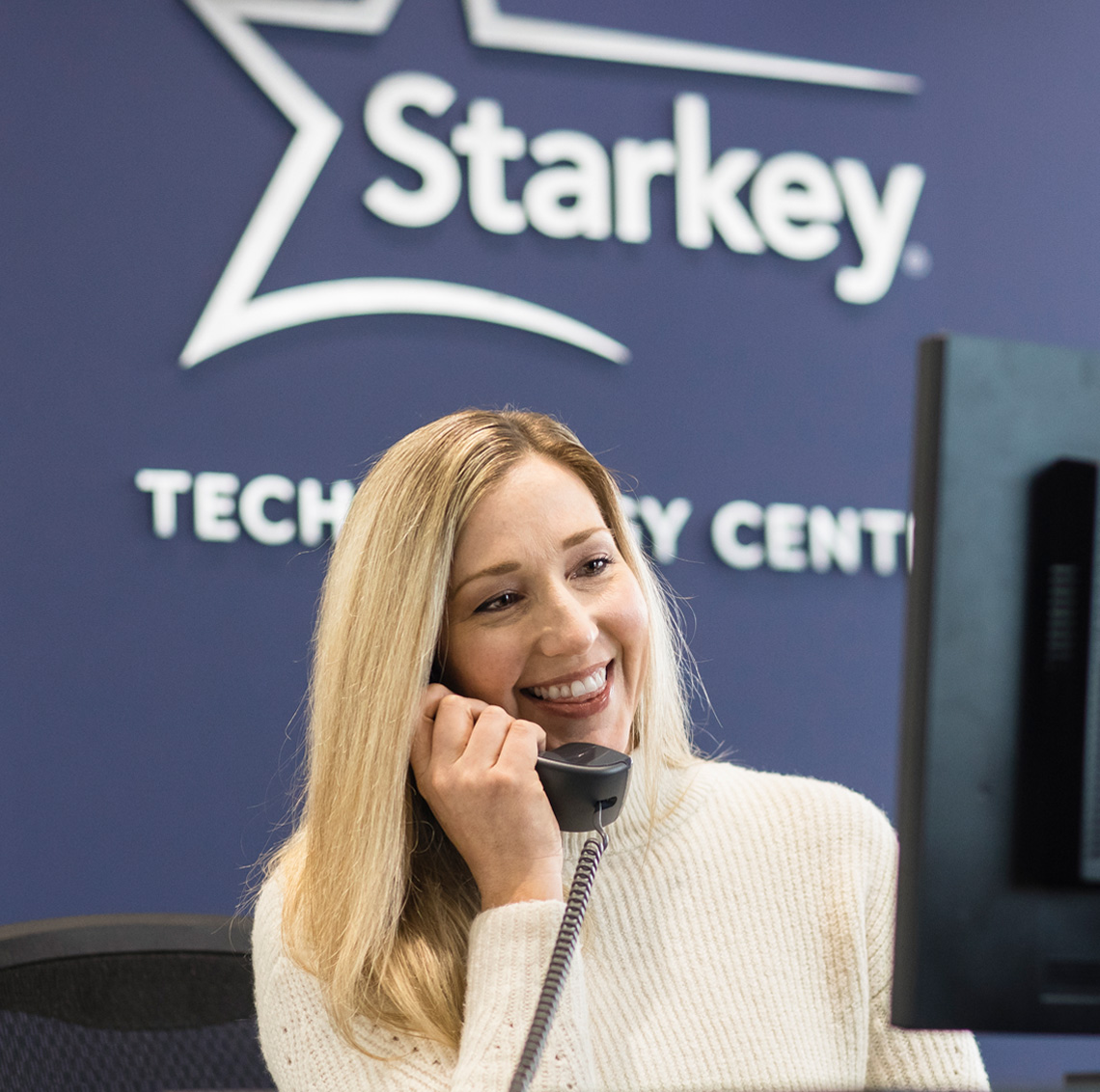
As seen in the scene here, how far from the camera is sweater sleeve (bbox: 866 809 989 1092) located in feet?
4.99

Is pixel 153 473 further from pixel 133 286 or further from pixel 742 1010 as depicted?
pixel 742 1010

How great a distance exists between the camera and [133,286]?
8.86ft

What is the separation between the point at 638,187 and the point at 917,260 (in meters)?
0.76

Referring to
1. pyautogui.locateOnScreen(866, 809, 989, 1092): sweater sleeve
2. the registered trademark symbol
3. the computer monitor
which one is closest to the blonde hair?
pyautogui.locateOnScreen(866, 809, 989, 1092): sweater sleeve

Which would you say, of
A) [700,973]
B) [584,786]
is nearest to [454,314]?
[584,786]

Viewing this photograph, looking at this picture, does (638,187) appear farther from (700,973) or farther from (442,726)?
(700,973)

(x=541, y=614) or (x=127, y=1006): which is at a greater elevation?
(x=541, y=614)

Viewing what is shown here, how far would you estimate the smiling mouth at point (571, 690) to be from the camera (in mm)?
1658

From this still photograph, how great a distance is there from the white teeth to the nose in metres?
0.06

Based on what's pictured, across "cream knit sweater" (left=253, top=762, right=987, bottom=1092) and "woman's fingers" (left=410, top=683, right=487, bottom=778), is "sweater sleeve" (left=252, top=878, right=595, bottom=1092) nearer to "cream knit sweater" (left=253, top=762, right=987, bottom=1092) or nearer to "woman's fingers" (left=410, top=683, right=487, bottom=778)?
"cream knit sweater" (left=253, top=762, right=987, bottom=1092)

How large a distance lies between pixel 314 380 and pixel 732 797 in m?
1.46

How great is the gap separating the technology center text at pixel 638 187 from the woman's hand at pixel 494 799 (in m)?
1.63

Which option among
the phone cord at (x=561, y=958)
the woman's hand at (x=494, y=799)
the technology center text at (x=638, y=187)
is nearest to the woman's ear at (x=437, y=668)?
the woman's hand at (x=494, y=799)

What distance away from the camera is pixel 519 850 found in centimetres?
146
